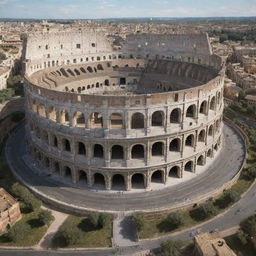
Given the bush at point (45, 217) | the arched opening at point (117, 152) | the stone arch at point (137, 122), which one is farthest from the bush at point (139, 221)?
the stone arch at point (137, 122)

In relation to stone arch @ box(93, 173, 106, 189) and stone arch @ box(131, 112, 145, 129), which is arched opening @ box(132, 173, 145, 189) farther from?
stone arch @ box(131, 112, 145, 129)

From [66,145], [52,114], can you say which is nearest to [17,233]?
[66,145]

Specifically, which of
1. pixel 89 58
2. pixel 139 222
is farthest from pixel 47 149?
pixel 89 58

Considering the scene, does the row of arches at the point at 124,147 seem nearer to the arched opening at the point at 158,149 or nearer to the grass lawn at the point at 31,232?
the arched opening at the point at 158,149

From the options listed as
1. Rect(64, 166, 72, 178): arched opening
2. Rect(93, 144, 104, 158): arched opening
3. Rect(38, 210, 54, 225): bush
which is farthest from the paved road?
Rect(93, 144, 104, 158): arched opening

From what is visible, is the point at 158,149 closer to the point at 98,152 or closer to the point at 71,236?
the point at 98,152

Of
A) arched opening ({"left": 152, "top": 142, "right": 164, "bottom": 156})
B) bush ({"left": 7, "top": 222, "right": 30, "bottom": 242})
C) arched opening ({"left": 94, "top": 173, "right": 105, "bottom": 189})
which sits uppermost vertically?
arched opening ({"left": 152, "top": 142, "right": 164, "bottom": 156})
